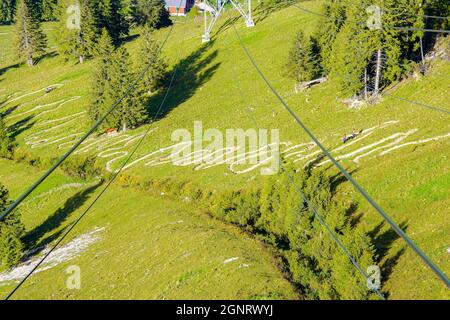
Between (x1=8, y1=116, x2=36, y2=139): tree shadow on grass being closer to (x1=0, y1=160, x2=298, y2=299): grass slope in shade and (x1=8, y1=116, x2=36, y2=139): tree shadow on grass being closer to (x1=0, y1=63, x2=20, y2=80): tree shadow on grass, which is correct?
(x1=0, y1=160, x2=298, y2=299): grass slope in shade

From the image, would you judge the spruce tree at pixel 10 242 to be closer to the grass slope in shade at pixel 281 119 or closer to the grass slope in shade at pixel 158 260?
the grass slope in shade at pixel 158 260

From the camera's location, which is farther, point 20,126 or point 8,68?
point 8,68

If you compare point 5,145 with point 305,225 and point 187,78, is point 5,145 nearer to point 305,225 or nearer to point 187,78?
point 187,78

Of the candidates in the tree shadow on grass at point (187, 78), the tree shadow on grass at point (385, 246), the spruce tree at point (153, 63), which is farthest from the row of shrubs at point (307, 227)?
the spruce tree at point (153, 63)

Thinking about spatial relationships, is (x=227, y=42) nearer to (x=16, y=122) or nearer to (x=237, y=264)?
(x=16, y=122)

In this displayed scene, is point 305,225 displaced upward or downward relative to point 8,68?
downward

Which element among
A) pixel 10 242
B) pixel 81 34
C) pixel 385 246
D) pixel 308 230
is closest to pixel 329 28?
pixel 308 230
